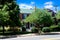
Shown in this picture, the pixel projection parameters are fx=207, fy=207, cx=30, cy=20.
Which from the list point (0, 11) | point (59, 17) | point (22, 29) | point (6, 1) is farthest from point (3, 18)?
point (59, 17)

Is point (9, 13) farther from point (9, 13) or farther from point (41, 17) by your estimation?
point (41, 17)

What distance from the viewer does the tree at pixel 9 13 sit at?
38500 millimetres

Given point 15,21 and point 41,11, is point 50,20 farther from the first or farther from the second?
point 15,21

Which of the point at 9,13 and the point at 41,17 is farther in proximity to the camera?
the point at 41,17

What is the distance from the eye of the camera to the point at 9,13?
4128 centimetres

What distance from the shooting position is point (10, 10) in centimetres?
4222

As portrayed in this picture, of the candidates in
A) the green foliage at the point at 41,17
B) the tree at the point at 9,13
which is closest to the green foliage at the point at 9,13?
the tree at the point at 9,13

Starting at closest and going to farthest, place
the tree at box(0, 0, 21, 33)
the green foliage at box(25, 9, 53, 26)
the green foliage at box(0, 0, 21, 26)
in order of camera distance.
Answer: the tree at box(0, 0, 21, 33)
the green foliage at box(0, 0, 21, 26)
the green foliage at box(25, 9, 53, 26)

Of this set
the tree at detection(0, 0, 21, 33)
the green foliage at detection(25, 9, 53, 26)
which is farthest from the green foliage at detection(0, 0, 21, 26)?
the green foliage at detection(25, 9, 53, 26)

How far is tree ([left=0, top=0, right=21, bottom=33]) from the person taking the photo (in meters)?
38.5

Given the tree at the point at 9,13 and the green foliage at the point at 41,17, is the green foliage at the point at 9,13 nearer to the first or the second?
the tree at the point at 9,13

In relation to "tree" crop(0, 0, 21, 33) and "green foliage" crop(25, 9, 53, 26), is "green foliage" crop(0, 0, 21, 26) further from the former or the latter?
"green foliage" crop(25, 9, 53, 26)

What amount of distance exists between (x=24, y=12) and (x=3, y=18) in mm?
25186

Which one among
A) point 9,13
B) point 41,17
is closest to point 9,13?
point 9,13
